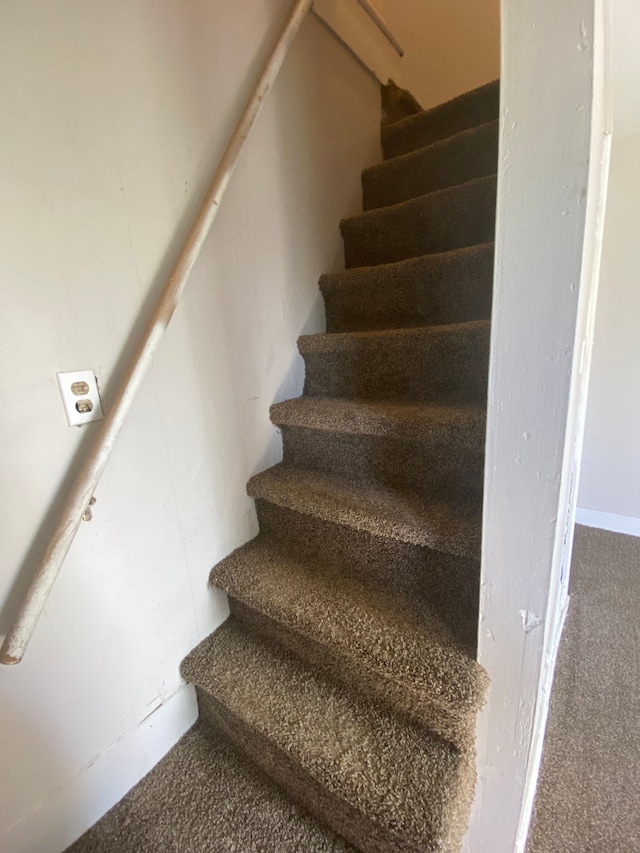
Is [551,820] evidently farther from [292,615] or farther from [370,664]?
[292,615]

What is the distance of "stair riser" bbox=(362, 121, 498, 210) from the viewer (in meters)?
1.34

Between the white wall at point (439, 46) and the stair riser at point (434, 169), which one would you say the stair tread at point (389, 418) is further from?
the white wall at point (439, 46)

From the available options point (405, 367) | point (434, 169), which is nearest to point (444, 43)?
point (434, 169)

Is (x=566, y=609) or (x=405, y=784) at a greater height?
(x=405, y=784)

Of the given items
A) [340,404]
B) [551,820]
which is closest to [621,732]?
[551,820]

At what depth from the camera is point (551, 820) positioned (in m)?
0.91

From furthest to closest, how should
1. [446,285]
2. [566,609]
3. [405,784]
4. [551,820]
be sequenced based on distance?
[566,609]
[446,285]
[551,820]
[405,784]

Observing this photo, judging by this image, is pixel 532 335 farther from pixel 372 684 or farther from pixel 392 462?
pixel 372 684

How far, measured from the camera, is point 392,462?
1084mm

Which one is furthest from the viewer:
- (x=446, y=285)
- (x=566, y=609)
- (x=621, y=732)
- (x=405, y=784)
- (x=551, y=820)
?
(x=566, y=609)

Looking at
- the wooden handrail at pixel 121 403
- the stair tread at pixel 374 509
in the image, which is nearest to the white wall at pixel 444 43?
the wooden handrail at pixel 121 403

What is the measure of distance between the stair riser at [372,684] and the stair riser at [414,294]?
103 centimetres

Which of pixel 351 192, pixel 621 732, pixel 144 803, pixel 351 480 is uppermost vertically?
pixel 351 192

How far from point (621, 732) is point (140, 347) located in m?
1.67
